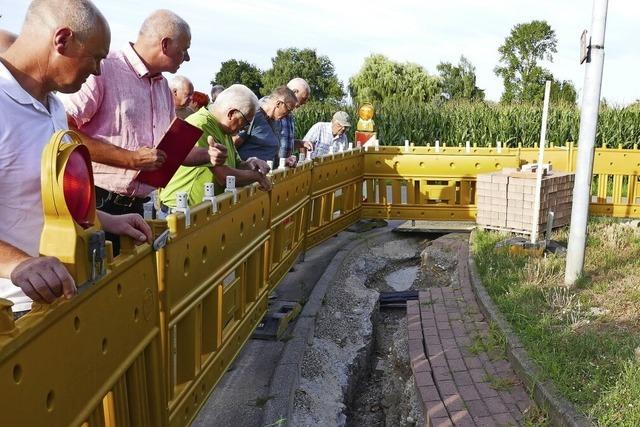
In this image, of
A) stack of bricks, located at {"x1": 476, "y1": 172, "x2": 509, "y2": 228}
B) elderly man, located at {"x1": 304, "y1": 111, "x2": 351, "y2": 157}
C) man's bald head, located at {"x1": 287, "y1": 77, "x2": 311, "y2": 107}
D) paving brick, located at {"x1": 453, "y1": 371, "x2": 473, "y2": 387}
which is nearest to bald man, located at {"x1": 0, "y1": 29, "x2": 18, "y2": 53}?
paving brick, located at {"x1": 453, "y1": 371, "x2": 473, "y2": 387}

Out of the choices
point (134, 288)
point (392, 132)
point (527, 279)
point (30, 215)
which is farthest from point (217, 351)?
point (392, 132)

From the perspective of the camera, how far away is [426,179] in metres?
10.2

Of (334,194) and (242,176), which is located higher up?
(242,176)

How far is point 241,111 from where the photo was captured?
4.48 meters

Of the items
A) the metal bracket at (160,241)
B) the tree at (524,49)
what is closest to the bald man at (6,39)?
→ the metal bracket at (160,241)

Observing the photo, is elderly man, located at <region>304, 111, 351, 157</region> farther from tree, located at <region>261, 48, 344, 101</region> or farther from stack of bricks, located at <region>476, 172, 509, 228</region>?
tree, located at <region>261, 48, 344, 101</region>

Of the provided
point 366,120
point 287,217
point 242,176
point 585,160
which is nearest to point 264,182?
point 242,176

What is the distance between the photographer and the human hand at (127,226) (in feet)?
8.09

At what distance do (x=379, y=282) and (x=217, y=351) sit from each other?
14.5 ft

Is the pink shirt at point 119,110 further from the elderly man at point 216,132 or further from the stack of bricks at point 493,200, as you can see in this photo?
the stack of bricks at point 493,200

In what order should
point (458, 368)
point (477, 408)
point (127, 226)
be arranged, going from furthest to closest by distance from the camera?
1. point (458, 368)
2. point (477, 408)
3. point (127, 226)

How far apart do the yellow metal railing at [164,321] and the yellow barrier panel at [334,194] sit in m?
0.09

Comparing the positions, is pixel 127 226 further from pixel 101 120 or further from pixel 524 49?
pixel 524 49

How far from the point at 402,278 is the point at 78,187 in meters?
6.81
